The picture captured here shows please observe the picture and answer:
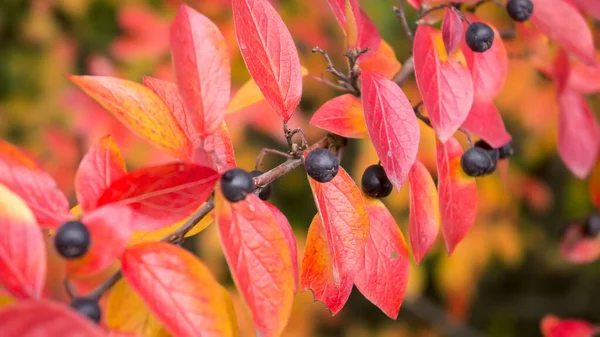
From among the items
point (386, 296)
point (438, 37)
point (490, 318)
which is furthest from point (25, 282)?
point (490, 318)

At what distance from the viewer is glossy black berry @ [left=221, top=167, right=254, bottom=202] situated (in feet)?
1.76

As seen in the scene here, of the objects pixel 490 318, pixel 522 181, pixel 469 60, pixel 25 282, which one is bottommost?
pixel 490 318

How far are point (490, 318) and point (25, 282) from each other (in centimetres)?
253

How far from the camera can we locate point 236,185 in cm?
54

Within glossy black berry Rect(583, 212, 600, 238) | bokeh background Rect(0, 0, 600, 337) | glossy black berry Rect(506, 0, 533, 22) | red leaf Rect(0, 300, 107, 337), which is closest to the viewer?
red leaf Rect(0, 300, 107, 337)

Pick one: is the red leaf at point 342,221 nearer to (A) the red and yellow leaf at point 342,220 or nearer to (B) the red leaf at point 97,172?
(A) the red and yellow leaf at point 342,220

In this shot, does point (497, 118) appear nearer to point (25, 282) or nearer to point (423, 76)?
point (423, 76)

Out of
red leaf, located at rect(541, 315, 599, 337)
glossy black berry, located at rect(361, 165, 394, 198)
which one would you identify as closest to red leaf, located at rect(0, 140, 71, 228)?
glossy black berry, located at rect(361, 165, 394, 198)

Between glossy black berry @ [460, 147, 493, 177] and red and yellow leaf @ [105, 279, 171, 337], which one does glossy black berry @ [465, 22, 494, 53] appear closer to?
glossy black berry @ [460, 147, 493, 177]

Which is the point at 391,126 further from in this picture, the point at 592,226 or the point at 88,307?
the point at 592,226

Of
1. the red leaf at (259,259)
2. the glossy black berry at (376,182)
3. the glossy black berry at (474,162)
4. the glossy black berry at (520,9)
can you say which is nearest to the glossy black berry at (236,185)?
the red leaf at (259,259)

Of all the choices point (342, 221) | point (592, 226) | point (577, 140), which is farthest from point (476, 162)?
point (592, 226)

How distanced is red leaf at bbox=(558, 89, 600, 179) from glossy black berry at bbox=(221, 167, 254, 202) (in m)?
0.74

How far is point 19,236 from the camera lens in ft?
1.57
